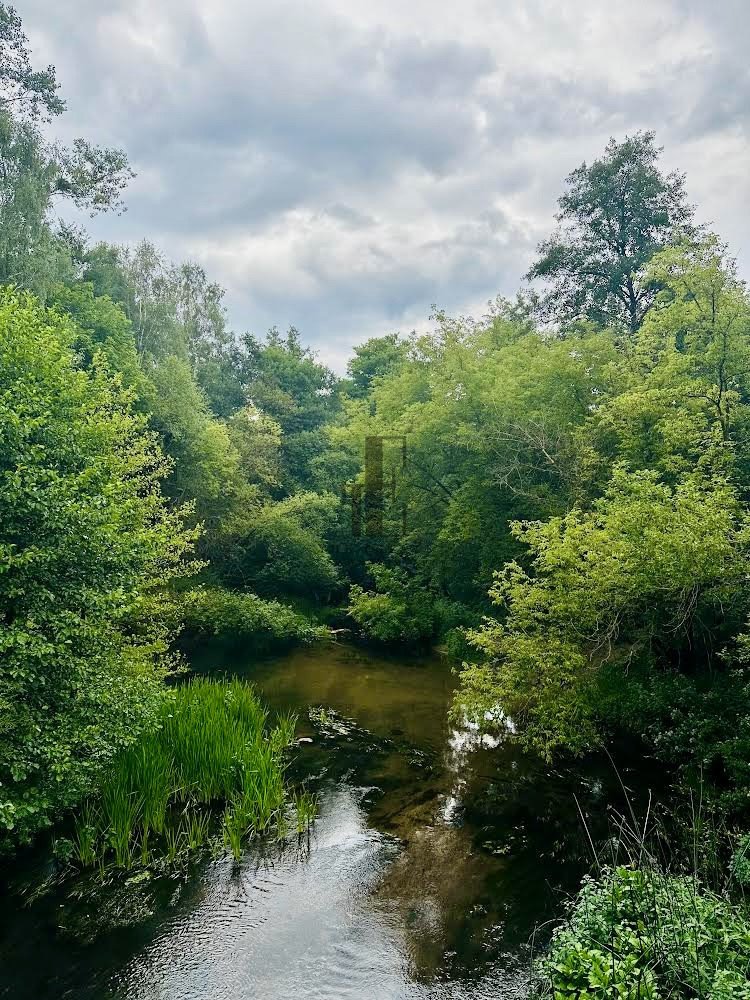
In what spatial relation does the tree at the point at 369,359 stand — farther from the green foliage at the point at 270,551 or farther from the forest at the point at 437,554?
the green foliage at the point at 270,551

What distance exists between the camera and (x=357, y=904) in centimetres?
729

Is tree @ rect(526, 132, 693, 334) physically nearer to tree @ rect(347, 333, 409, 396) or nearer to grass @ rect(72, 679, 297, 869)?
tree @ rect(347, 333, 409, 396)

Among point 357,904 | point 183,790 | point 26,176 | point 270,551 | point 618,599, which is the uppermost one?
point 26,176

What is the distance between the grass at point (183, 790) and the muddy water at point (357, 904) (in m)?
0.49

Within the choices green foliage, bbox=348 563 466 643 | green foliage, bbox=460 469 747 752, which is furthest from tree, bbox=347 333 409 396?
green foliage, bbox=460 469 747 752

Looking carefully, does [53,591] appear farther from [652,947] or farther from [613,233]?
[613,233]

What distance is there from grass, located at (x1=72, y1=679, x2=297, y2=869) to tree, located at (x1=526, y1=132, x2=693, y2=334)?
25.3m

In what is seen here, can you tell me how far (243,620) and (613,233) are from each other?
2619 cm

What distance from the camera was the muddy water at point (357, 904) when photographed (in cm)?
602

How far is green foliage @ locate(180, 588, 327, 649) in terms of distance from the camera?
783 inches

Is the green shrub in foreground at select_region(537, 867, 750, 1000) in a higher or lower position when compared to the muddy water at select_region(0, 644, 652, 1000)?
higher

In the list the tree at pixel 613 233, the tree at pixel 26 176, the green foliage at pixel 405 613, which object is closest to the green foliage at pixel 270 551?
the green foliage at pixel 405 613

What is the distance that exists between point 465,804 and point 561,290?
2870 centimetres

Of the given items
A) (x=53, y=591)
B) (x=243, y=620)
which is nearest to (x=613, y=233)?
(x=243, y=620)
